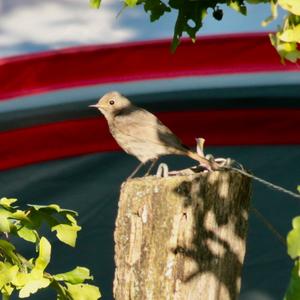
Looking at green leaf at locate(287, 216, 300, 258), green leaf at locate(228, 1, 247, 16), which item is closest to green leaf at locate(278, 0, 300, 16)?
green leaf at locate(287, 216, 300, 258)

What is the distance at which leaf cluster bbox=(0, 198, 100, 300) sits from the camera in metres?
3.00

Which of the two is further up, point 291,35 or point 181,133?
point 291,35

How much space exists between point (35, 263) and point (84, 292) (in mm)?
203

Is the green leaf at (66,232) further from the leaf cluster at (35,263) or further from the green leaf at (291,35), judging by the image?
the green leaf at (291,35)

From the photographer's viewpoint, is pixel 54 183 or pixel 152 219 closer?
pixel 152 219

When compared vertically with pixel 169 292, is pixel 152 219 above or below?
above

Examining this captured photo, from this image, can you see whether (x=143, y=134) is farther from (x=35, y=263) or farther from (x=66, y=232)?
(x=35, y=263)

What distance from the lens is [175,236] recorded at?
2.84 m

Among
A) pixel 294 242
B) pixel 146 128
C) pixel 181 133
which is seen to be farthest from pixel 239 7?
pixel 181 133

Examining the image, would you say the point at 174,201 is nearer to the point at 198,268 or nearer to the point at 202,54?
the point at 198,268

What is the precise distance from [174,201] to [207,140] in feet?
8.60

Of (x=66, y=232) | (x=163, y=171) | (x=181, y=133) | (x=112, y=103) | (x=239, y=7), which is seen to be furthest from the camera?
(x=181, y=133)

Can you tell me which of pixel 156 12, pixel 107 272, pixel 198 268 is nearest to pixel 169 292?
pixel 198 268

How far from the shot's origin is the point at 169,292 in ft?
9.43
